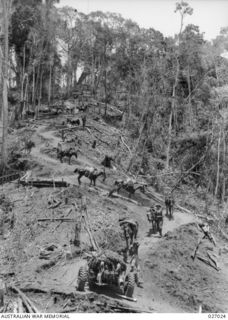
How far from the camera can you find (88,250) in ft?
50.8

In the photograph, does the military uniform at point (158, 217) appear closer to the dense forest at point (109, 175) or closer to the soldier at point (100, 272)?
the dense forest at point (109, 175)

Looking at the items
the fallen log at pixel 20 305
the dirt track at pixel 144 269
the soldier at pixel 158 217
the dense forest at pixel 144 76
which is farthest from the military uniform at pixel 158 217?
the dense forest at pixel 144 76

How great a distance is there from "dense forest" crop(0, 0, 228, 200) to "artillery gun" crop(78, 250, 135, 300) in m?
A: 18.7

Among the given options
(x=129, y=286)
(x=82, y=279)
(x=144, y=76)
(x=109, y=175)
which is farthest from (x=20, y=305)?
(x=144, y=76)

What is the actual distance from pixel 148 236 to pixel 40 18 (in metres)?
34.5

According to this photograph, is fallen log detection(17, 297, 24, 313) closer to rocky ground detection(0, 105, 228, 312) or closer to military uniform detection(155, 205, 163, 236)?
rocky ground detection(0, 105, 228, 312)

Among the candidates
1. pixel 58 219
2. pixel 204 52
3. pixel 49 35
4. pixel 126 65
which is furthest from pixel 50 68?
pixel 58 219

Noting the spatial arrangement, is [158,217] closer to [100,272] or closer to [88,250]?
[88,250]

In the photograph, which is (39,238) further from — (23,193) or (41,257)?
(23,193)

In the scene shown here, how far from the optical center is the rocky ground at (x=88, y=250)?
1215 centimetres

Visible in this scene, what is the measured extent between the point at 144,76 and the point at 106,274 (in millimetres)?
29714

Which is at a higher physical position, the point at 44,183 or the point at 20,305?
the point at 44,183

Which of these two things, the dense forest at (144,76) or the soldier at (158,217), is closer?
the soldier at (158,217)

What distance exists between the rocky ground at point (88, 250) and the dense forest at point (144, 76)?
34.3 ft
